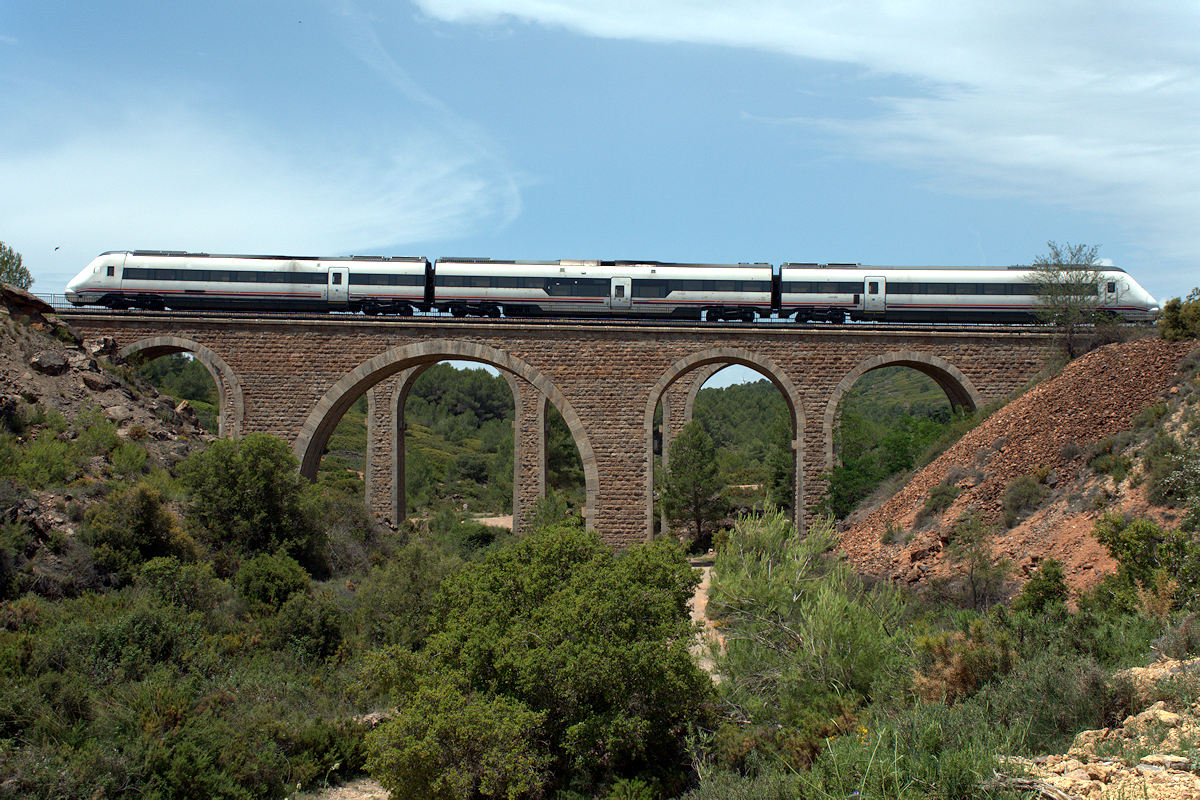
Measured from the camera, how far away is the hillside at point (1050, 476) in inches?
492

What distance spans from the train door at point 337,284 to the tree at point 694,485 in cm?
996

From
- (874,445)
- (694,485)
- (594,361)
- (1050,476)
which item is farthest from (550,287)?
(1050,476)

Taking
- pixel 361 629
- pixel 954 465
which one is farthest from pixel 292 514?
pixel 954 465

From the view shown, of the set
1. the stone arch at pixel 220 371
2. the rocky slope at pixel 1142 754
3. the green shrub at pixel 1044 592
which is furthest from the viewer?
the stone arch at pixel 220 371

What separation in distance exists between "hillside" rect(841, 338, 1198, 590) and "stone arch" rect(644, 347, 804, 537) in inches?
99.3

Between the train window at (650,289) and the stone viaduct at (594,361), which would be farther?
the train window at (650,289)

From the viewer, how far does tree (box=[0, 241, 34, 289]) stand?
94.1 ft

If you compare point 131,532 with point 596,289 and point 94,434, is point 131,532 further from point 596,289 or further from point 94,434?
point 596,289

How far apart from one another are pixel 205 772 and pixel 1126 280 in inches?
837

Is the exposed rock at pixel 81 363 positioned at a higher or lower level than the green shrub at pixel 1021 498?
higher

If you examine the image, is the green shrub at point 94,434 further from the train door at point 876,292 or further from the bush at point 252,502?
the train door at point 876,292

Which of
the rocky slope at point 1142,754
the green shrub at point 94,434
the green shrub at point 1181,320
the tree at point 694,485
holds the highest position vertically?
the green shrub at point 1181,320

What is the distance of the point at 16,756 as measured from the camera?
8.30 metres

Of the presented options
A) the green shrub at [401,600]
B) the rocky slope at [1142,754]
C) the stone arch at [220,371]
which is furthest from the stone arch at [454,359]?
the rocky slope at [1142,754]
